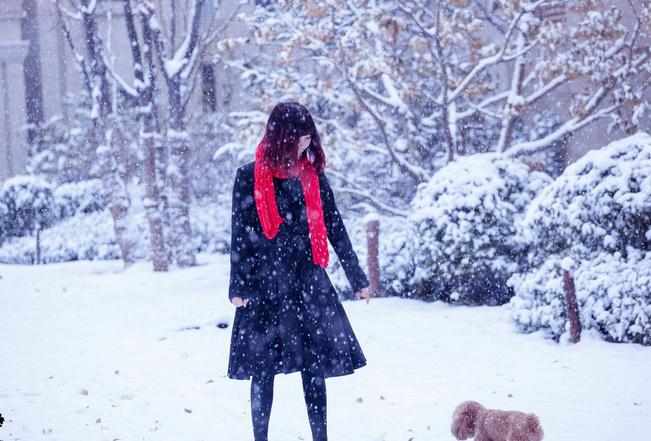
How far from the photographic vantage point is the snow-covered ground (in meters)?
5.14

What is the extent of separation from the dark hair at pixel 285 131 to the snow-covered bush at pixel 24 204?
44.9 ft

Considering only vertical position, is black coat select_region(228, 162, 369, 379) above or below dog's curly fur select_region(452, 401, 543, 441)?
above

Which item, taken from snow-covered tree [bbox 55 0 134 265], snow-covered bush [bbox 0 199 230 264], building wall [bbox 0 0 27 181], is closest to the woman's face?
snow-covered tree [bbox 55 0 134 265]

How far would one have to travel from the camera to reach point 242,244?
426cm

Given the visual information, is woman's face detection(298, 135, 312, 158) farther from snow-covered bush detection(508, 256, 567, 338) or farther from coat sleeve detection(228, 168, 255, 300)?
snow-covered bush detection(508, 256, 567, 338)

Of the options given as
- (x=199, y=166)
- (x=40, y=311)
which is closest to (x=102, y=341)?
(x=40, y=311)

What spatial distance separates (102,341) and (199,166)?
32.0ft

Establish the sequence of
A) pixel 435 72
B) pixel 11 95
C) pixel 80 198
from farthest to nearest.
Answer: pixel 11 95 → pixel 80 198 → pixel 435 72

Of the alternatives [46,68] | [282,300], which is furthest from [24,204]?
[282,300]

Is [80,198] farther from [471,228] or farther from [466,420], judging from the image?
[466,420]

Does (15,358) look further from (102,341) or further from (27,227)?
(27,227)

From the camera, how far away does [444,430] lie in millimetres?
4949

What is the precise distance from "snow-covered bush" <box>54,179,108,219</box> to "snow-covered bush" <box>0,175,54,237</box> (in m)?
0.74

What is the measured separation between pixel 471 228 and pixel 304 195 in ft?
14.8
